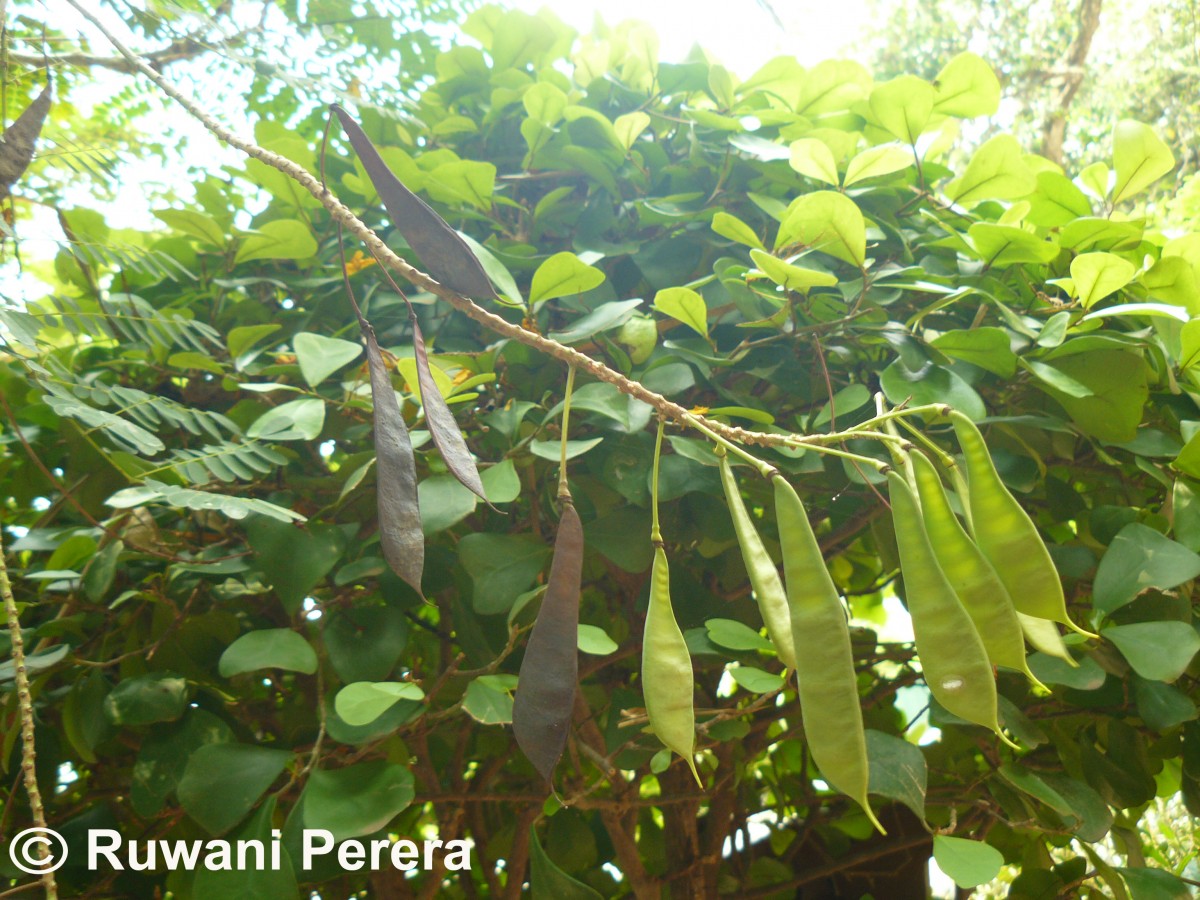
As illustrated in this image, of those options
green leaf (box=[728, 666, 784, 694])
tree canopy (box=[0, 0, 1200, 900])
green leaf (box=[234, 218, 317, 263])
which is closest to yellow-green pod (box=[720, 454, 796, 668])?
tree canopy (box=[0, 0, 1200, 900])

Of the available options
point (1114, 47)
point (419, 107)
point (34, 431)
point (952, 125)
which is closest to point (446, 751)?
point (34, 431)

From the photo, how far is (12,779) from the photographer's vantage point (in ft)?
2.13

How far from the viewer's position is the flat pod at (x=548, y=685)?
374 mm

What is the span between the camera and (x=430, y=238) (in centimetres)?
40

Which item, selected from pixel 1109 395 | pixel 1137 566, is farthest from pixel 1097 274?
pixel 1137 566

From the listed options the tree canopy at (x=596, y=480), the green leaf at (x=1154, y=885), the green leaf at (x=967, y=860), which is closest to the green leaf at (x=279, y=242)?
the tree canopy at (x=596, y=480)

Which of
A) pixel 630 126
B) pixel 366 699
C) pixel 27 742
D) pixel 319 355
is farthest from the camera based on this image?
pixel 630 126

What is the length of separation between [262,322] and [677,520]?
398 millimetres

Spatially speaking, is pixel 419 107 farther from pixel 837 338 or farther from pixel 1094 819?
pixel 1094 819

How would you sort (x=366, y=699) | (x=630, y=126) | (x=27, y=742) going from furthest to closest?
(x=630, y=126) → (x=366, y=699) → (x=27, y=742)

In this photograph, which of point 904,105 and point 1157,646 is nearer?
point 1157,646

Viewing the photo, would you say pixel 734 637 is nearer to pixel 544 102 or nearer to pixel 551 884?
pixel 551 884

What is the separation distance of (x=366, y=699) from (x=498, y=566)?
116mm

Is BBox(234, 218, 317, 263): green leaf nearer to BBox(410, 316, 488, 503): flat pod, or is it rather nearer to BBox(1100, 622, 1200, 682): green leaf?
BBox(410, 316, 488, 503): flat pod
